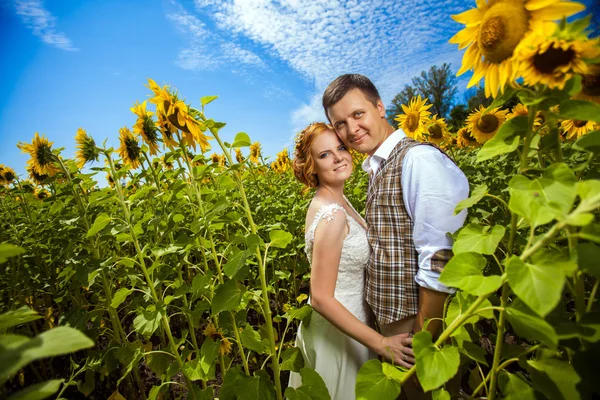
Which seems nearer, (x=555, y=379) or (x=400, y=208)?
(x=555, y=379)

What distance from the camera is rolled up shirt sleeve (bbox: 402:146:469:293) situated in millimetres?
1341

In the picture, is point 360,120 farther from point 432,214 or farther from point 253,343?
point 253,343

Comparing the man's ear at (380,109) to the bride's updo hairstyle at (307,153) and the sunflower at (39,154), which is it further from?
the sunflower at (39,154)

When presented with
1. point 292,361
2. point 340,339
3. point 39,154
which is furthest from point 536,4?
point 39,154

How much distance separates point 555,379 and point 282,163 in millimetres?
6630

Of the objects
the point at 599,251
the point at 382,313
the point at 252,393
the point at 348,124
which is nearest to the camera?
the point at 599,251

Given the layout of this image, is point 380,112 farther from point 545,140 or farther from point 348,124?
point 545,140

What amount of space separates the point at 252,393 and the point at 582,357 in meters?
1.01

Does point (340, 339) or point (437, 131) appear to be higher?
point (437, 131)

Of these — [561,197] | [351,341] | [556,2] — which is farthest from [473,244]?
[351,341]

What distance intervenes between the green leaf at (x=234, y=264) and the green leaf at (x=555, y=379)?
829mm

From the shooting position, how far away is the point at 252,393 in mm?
1148

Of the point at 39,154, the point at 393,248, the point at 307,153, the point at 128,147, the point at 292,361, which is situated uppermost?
the point at 39,154

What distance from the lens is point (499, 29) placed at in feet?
2.39
